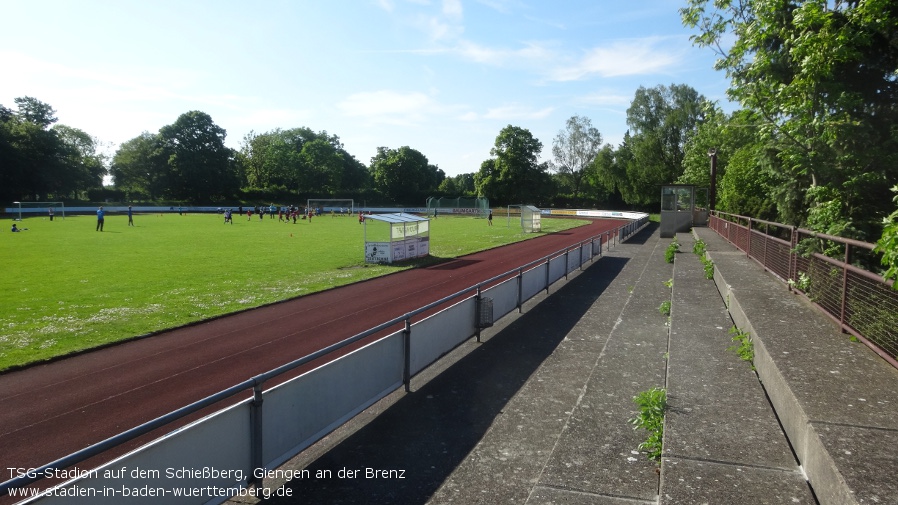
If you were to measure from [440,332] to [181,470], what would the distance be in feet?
15.9

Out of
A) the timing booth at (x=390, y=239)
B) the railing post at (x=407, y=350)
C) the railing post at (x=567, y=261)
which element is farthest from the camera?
the timing booth at (x=390, y=239)

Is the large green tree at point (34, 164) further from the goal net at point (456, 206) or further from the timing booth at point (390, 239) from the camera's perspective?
the timing booth at point (390, 239)

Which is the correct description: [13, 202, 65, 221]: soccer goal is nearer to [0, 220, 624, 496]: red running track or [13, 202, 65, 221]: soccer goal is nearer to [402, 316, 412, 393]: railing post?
[0, 220, 624, 496]: red running track

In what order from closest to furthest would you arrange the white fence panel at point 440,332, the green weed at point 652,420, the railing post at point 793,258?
1. the green weed at point 652,420
2. the white fence panel at point 440,332
3. the railing post at point 793,258

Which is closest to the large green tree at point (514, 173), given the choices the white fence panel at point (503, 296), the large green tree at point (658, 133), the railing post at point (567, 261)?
the large green tree at point (658, 133)

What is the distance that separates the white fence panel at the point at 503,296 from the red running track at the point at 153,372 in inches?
104

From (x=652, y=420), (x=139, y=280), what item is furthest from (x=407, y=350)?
(x=139, y=280)

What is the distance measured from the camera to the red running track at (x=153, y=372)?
20.6ft

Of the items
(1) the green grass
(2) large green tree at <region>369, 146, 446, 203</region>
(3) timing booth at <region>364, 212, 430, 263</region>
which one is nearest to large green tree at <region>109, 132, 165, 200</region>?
(2) large green tree at <region>369, 146, 446, 203</region>

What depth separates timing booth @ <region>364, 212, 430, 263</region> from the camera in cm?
2259

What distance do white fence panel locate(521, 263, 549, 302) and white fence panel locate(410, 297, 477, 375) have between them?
3.32 m

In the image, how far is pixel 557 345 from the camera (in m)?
9.89

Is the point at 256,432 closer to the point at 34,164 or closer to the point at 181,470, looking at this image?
the point at 181,470

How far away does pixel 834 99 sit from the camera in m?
12.6
